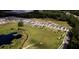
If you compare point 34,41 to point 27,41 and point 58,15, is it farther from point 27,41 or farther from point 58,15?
point 58,15
